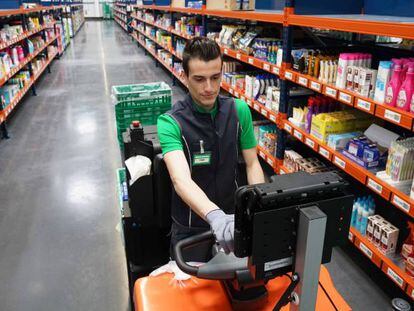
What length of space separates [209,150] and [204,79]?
339 mm

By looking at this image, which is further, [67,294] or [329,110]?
[329,110]

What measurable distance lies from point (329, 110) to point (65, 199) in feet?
9.15

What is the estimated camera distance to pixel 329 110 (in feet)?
10.8

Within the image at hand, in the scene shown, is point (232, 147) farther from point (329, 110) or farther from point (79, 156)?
point (79, 156)

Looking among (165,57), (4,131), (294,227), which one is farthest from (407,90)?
(165,57)

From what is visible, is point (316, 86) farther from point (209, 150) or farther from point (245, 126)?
point (209, 150)

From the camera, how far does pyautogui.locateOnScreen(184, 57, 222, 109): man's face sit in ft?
5.24

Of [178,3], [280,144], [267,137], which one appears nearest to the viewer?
[280,144]

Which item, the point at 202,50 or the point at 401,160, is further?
the point at 401,160

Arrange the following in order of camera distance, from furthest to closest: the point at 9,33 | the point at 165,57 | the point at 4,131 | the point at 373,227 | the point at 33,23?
the point at 165,57 < the point at 33,23 < the point at 9,33 < the point at 4,131 < the point at 373,227

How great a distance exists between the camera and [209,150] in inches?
69.0

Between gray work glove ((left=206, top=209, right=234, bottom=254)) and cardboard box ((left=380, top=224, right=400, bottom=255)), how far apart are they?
1658 mm

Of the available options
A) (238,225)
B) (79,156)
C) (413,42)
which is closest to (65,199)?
(79,156)

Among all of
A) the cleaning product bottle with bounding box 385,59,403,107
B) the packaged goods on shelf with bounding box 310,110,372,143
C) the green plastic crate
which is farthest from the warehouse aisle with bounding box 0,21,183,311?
the cleaning product bottle with bounding box 385,59,403,107
